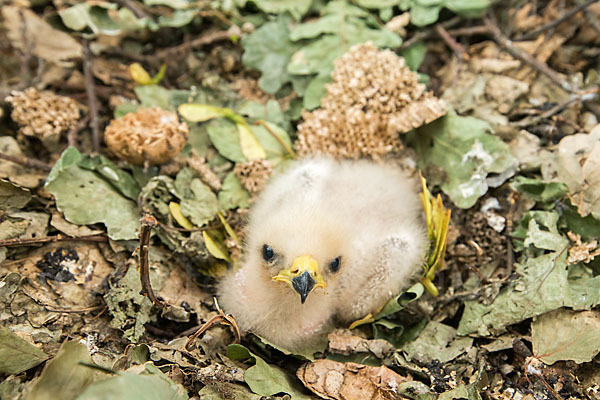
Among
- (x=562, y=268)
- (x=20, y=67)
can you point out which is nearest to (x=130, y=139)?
(x=20, y=67)

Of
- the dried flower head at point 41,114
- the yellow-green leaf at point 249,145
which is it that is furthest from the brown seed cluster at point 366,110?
the dried flower head at point 41,114

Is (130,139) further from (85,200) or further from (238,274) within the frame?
(238,274)

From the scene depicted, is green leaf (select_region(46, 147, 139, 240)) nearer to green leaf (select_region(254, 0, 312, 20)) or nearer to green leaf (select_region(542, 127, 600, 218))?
green leaf (select_region(254, 0, 312, 20))

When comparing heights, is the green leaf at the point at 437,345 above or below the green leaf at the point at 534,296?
below

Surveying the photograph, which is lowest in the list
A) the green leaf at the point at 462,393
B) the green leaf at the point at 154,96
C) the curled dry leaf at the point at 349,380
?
the curled dry leaf at the point at 349,380

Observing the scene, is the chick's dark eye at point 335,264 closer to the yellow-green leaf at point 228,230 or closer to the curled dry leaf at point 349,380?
the curled dry leaf at point 349,380

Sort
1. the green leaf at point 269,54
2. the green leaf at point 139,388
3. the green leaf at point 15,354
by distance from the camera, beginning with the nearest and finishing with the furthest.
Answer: the green leaf at point 139,388
the green leaf at point 15,354
the green leaf at point 269,54
